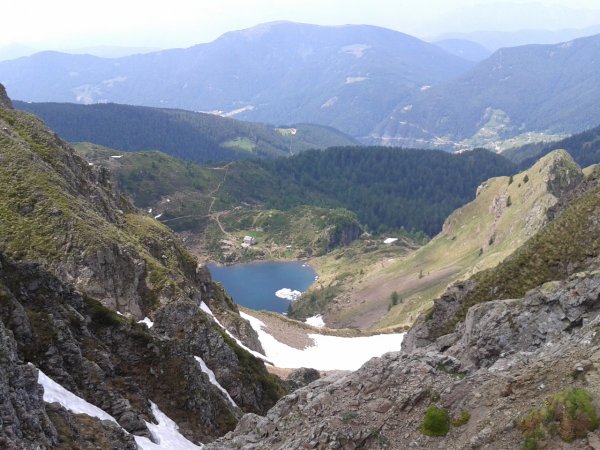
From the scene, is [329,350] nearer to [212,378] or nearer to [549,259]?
[212,378]

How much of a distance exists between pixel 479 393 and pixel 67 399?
17028 millimetres

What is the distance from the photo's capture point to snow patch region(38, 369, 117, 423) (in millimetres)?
23156

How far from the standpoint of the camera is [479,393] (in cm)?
1828

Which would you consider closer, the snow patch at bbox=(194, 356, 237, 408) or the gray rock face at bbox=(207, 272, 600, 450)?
the gray rock face at bbox=(207, 272, 600, 450)

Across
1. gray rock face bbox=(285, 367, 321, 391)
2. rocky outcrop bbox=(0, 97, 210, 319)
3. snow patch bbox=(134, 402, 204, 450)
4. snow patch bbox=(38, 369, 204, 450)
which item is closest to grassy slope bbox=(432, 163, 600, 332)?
gray rock face bbox=(285, 367, 321, 391)

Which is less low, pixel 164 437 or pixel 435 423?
pixel 435 423

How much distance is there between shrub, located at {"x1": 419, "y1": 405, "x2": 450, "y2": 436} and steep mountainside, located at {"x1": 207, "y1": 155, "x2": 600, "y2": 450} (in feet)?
0.10

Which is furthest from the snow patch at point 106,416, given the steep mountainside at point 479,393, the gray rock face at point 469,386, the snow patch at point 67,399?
the steep mountainside at point 479,393

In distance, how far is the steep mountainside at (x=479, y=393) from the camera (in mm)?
15109

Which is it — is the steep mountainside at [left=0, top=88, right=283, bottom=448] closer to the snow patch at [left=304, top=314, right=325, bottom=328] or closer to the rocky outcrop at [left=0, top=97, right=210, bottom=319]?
the rocky outcrop at [left=0, top=97, right=210, bottom=319]

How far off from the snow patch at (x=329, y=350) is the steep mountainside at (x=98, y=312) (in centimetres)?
854

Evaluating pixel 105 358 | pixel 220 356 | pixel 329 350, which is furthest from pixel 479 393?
pixel 329 350

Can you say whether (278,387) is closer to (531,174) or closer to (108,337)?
(108,337)

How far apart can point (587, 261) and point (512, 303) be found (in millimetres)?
11015
